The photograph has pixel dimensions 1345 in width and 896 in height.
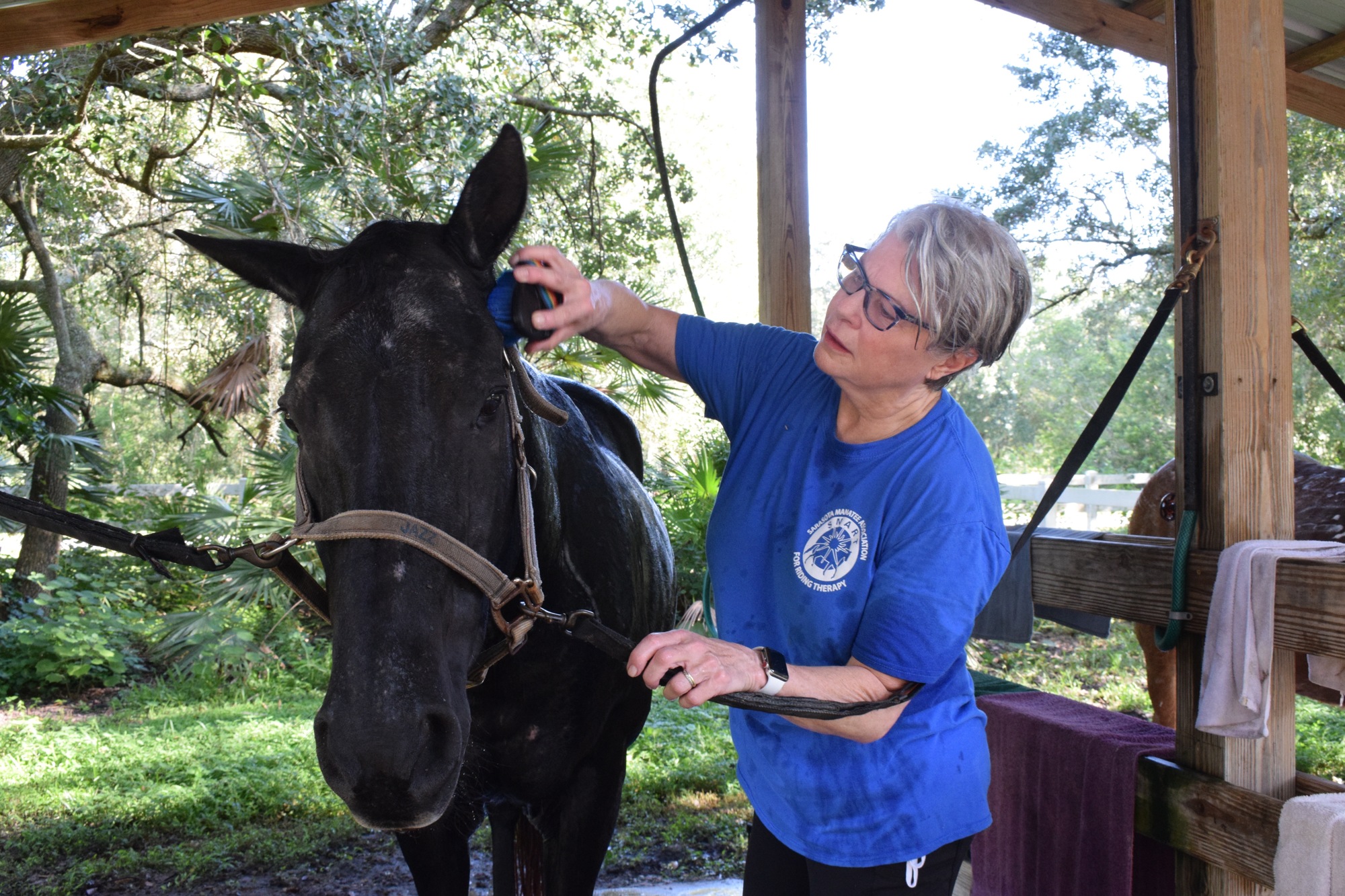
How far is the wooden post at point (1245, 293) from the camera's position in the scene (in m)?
2.18

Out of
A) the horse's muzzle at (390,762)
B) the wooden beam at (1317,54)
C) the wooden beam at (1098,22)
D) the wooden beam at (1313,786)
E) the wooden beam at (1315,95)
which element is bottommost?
the wooden beam at (1313,786)

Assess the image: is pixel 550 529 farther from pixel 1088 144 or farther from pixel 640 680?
pixel 1088 144

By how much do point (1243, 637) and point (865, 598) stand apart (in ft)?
3.16

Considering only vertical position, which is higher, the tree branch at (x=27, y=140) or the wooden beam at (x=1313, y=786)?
the tree branch at (x=27, y=140)

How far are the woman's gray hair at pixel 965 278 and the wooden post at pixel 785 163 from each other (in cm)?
189

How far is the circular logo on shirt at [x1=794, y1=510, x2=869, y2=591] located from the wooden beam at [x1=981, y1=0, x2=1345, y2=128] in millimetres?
2970

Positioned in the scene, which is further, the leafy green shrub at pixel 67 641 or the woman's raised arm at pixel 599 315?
the leafy green shrub at pixel 67 641

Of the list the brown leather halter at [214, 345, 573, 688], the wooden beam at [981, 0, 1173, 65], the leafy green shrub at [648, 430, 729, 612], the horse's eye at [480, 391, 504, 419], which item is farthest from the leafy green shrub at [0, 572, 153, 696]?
the wooden beam at [981, 0, 1173, 65]

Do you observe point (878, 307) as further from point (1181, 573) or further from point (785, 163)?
point (785, 163)

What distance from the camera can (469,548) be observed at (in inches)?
63.5

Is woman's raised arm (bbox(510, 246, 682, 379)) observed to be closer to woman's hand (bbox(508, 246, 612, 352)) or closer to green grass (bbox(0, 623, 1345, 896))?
woman's hand (bbox(508, 246, 612, 352))

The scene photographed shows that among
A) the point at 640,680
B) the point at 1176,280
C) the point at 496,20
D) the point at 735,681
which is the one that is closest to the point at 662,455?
the point at 496,20

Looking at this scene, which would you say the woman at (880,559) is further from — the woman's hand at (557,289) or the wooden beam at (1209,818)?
the wooden beam at (1209,818)

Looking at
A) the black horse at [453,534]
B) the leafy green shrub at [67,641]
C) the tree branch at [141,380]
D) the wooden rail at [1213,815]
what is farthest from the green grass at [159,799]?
the tree branch at [141,380]
